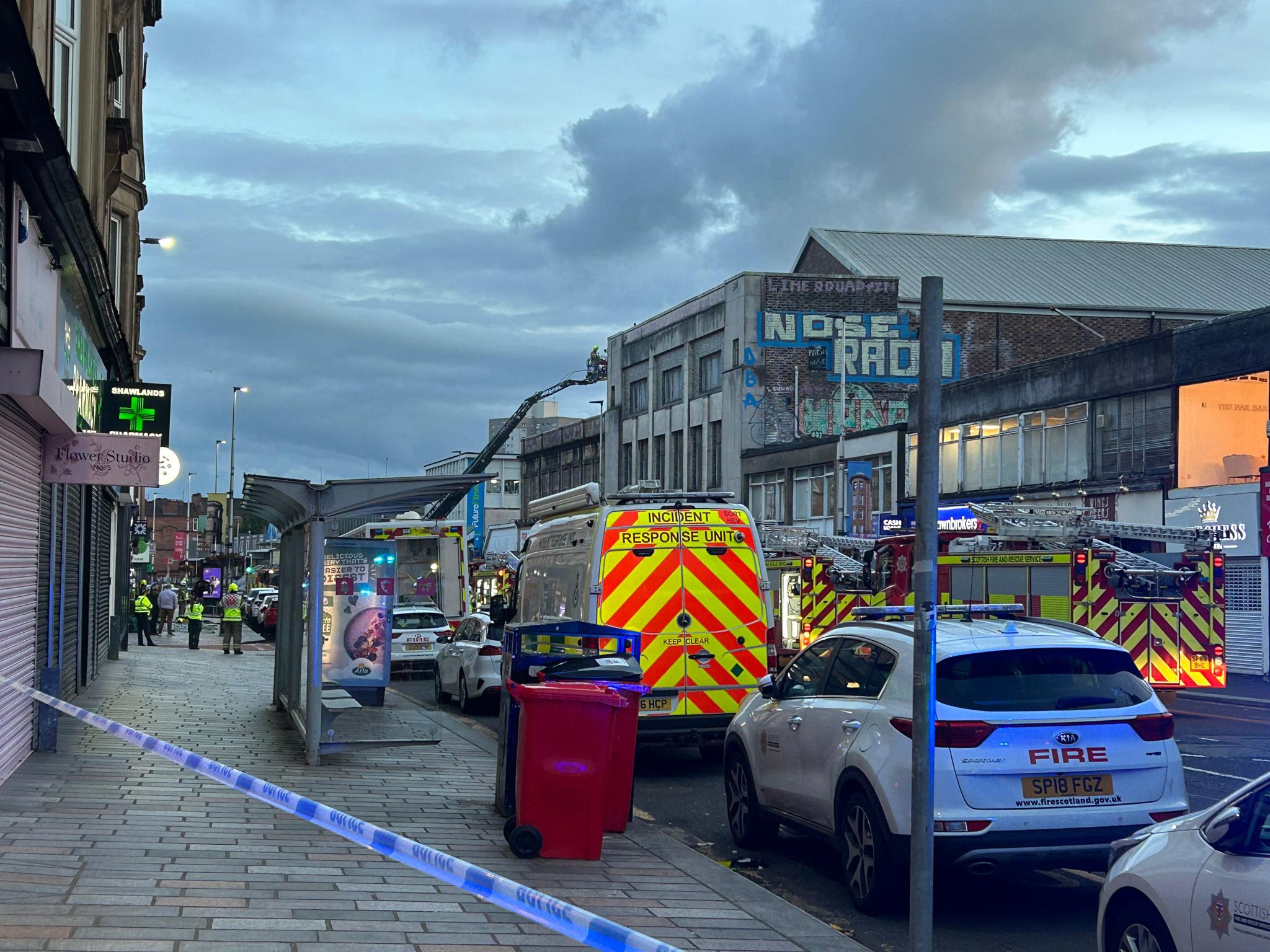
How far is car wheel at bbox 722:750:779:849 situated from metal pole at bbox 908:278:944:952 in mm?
4415

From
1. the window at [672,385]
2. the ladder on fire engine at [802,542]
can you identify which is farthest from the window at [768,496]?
the ladder on fire engine at [802,542]

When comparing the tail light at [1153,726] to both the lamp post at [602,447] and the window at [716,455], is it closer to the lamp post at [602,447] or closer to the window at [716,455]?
the window at [716,455]

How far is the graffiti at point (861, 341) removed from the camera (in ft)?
183

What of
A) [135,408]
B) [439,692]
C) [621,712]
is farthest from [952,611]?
[135,408]

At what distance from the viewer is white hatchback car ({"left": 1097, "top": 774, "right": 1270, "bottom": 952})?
5.01 meters

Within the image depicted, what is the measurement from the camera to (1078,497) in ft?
121

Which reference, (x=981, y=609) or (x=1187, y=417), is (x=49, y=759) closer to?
(x=981, y=609)

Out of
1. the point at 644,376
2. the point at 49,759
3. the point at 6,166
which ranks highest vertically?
the point at 644,376

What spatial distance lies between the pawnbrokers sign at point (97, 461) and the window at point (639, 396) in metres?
57.7

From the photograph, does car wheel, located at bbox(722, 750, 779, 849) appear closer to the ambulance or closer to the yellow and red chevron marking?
the ambulance

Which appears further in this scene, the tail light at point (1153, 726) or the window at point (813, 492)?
the window at point (813, 492)

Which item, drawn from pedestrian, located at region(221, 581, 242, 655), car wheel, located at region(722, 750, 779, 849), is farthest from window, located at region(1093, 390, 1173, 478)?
car wheel, located at region(722, 750, 779, 849)

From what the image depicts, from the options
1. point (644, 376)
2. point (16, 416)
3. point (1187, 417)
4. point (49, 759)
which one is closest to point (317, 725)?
point (49, 759)

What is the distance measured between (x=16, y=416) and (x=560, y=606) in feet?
18.9
